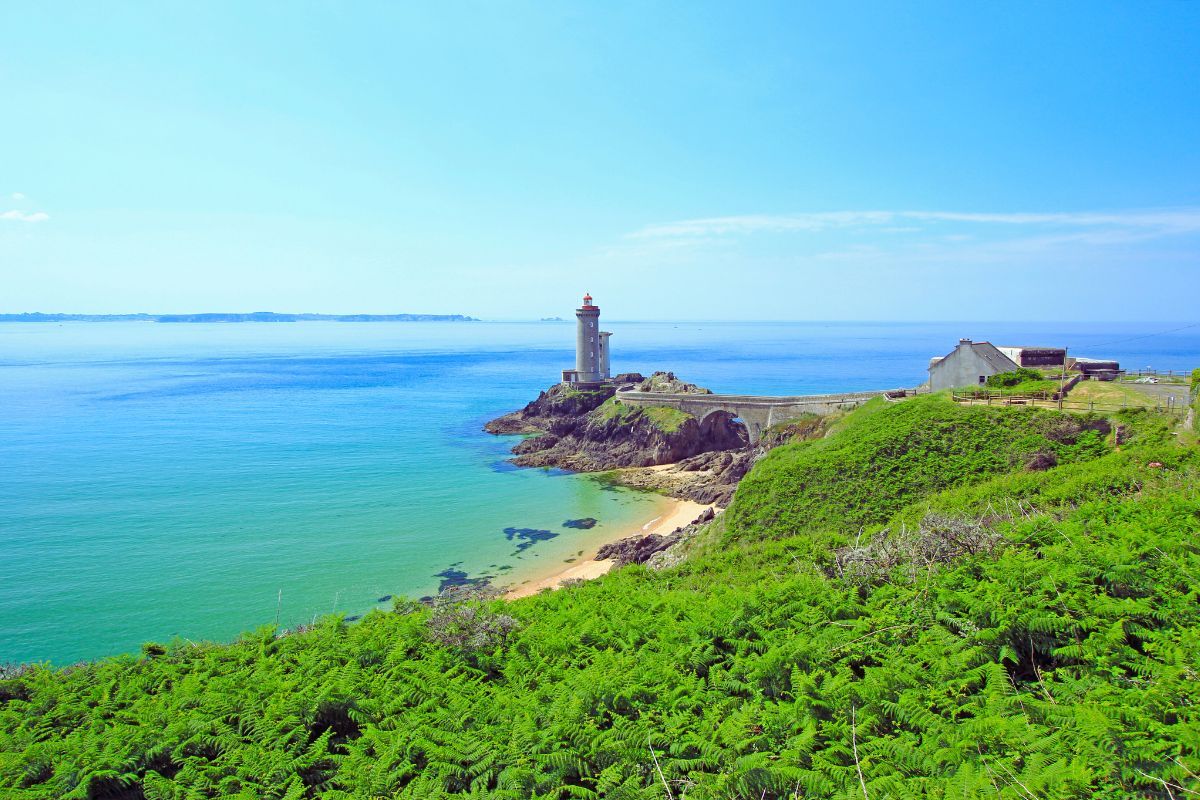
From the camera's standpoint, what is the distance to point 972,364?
33719 millimetres

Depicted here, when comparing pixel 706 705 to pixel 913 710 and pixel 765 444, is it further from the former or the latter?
pixel 765 444

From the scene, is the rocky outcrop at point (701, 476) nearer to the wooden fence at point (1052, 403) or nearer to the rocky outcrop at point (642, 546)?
the rocky outcrop at point (642, 546)

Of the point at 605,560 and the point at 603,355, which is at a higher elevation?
the point at 603,355

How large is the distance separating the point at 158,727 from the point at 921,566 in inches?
452

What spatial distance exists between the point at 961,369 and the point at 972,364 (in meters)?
0.82

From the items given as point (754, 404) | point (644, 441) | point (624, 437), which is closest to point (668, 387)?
point (624, 437)

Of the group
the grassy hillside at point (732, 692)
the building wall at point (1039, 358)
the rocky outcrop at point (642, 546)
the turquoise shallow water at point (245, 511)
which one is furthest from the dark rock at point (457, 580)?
the building wall at point (1039, 358)

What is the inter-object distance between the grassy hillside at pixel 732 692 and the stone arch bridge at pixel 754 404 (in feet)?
95.0

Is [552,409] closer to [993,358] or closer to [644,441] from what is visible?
[644,441]

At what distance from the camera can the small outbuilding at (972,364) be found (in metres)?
32.8

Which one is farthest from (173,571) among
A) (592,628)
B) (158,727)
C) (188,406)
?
(188,406)

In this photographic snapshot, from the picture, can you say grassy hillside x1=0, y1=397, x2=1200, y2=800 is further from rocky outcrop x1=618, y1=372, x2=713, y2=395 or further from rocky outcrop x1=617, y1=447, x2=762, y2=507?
rocky outcrop x1=618, y1=372, x2=713, y2=395

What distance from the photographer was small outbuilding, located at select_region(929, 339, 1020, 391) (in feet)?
107

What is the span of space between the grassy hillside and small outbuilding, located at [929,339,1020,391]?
845 inches
